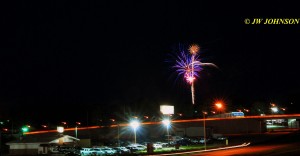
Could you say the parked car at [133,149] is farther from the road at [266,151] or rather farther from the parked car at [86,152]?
the road at [266,151]

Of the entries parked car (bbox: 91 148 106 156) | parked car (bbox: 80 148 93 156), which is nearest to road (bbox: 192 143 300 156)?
parked car (bbox: 91 148 106 156)

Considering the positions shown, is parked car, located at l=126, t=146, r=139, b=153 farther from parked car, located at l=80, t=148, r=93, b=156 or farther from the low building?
the low building

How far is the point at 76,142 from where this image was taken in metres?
83.6

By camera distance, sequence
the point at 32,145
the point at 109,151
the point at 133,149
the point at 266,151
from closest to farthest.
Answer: the point at 266,151 < the point at 109,151 < the point at 133,149 < the point at 32,145

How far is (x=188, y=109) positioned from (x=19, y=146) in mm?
95730

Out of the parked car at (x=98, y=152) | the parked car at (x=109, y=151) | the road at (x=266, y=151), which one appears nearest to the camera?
the road at (x=266, y=151)

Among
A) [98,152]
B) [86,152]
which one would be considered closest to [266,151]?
[98,152]

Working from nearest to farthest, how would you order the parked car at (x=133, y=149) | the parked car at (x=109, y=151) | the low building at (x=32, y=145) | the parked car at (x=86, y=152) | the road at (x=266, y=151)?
the road at (x=266, y=151)
the parked car at (x=86, y=152)
the parked car at (x=109, y=151)
the parked car at (x=133, y=149)
the low building at (x=32, y=145)

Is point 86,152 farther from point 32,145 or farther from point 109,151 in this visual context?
point 32,145

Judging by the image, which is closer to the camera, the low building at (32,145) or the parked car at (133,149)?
the parked car at (133,149)

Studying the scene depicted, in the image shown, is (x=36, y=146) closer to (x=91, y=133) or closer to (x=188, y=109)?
(x=91, y=133)

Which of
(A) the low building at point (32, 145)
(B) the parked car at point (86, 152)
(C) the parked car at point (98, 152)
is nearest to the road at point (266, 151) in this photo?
(C) the parked car at point (98, 152)

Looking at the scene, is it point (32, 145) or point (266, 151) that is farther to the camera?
point (32, 145)

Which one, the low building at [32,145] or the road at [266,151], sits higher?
the road at [266,151]
